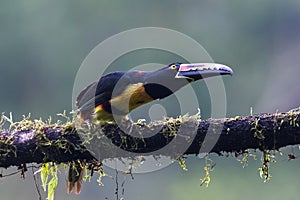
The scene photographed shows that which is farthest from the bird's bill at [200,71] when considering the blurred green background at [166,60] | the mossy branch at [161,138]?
the blurred green background at [166,60]

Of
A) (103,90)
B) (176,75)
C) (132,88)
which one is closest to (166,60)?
(103,90)

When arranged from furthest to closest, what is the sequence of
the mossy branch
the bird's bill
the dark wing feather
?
the dark wing feather → the bird's bill → the mossy branch

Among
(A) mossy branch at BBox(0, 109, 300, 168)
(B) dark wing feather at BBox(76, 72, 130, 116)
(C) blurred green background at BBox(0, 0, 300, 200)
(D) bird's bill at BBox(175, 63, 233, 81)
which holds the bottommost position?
(A) mossy branch at BBox(0, 109, 300, 168)

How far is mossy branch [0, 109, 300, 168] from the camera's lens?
11.4 feet

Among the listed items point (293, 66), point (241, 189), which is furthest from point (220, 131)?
point (241, 189)

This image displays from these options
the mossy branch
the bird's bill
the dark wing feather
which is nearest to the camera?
the mossy branch

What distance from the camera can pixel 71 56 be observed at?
49.3 feet

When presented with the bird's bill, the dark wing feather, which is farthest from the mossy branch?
the dark wing feather

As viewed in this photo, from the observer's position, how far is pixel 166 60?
46.6ft

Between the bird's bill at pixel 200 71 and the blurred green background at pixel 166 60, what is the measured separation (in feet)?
22.8

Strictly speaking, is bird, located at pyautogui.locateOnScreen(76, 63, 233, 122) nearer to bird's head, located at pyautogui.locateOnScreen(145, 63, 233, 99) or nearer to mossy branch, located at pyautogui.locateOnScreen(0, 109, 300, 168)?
bird's head, located at pyautogui.locateOnScreen(145, 63, 233, 99)

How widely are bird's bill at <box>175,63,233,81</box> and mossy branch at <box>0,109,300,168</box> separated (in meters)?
0.31

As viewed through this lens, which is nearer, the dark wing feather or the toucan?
the toucan

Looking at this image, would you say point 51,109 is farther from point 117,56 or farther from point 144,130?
point 144,130
